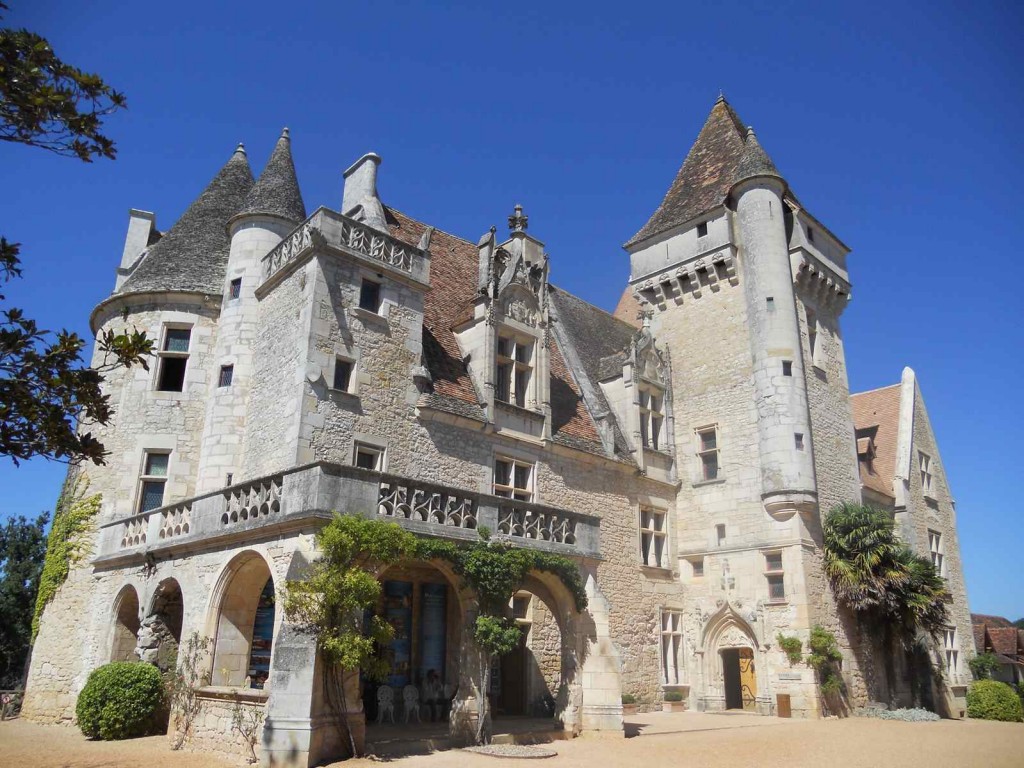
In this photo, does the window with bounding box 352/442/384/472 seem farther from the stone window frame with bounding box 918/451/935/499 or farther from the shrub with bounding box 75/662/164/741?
the stone window frame with bounding box 918/451/935/499

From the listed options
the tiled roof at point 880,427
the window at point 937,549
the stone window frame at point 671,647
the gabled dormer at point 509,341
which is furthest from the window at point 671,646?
the window at point 937,549

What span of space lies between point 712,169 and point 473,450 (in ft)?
48.1

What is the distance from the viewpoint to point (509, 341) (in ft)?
59.6

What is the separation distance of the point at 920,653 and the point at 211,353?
72.0 feet

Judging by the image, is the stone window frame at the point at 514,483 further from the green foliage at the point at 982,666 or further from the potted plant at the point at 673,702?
the green foliage at the point at 982,666

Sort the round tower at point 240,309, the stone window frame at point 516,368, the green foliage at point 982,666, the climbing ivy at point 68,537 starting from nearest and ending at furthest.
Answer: the round tower at point 240,309 → the climbing ivy at point 68,537 → the stone window frame at point 516,368 → the green foliage at point 982,666

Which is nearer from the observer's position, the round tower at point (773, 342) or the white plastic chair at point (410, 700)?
the white plastic chair at point (410, 700)

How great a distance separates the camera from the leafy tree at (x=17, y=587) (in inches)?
1041

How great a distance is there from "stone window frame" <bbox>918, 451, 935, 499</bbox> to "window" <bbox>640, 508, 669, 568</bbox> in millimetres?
13547

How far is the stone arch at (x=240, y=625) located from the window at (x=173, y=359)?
6.27 m

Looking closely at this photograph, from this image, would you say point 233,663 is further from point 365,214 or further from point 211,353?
point 365,214

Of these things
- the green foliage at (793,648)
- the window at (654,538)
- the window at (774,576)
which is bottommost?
the green foliage at (793,648)

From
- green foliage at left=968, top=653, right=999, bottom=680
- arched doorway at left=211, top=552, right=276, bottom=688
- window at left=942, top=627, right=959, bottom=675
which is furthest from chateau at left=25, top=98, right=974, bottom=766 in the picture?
green foliage at left=968, top=653, right=999, bottom=680

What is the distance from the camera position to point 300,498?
35.3 feet
